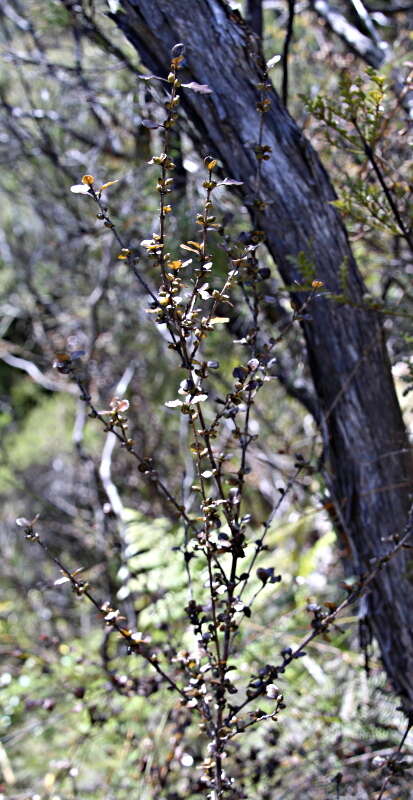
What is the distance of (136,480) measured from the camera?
4.18 meters

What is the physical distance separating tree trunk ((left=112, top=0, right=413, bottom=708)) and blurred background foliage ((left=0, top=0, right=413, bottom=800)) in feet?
0.30

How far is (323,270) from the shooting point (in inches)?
62.2

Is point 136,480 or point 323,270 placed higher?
point 136,480

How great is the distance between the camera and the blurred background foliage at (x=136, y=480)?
1.93m

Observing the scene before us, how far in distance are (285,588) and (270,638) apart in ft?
1.89

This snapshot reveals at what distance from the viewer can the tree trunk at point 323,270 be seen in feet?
4.85

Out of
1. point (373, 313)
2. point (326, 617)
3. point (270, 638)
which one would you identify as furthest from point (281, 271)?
point (270, 638)

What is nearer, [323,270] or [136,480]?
[323,270]

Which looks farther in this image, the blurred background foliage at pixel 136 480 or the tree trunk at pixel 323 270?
the blurred background foliage at pixel 136 480

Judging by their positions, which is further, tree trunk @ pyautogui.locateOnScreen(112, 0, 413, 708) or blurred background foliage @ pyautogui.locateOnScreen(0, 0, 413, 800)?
blurred background foliage @ pyautogui.locateOnScreen(0, 0, 413, 800)

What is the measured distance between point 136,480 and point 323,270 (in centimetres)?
278

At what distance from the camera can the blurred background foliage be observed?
76.0 inches

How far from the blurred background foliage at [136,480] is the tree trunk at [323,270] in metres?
0.09

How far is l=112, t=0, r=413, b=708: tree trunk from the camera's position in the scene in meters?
1.48
